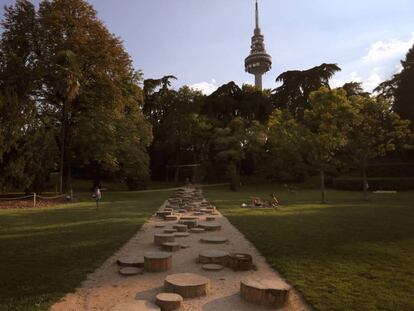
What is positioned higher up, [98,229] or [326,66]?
[326,66]

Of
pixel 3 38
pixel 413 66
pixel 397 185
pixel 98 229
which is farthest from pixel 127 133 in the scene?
pixel 413 66

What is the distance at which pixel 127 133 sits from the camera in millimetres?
29203

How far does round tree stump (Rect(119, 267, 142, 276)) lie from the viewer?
22.4ft

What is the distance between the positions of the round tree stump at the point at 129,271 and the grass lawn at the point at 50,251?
68 cm

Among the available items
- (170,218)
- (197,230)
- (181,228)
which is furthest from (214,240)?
(170,218)

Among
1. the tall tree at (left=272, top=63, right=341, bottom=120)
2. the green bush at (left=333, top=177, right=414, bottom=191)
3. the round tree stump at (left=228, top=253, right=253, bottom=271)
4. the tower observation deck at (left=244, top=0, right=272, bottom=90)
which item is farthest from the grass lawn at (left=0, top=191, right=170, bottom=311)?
the tower observation deck at (left=244, top=0, right=272, bottom=90)

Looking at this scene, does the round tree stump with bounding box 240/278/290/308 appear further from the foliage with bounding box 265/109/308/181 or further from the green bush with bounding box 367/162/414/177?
the green bush with bounding box 367/162/414/177

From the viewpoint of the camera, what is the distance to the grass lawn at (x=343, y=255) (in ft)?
18.2

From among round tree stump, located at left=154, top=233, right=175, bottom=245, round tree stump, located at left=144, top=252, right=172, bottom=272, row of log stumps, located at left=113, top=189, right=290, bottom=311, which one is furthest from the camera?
round tree stump, located at left=154, top=233, right=175, bottom=245

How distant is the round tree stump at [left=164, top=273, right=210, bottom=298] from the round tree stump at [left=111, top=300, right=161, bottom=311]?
61 cm

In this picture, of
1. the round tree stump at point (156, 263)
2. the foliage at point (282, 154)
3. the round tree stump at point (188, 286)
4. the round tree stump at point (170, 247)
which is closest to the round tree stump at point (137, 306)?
the round tree stump at point (188, 286)

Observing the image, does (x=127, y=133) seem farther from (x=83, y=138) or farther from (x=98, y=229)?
(x=98, y=229)

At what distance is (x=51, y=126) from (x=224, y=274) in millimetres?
24637

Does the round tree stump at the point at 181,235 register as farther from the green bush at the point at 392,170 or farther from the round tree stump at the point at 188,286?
the green bush at the point at 392,170
